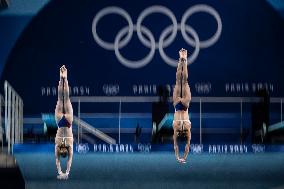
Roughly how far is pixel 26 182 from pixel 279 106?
18.5ft

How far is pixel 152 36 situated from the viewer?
48.3 feet

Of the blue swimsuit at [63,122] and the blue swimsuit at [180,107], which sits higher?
the blue swimsuit at [180,107]

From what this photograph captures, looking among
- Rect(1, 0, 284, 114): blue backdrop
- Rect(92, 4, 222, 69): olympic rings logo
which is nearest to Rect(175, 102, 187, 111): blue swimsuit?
Rect(1, 0, 284, 114): blue backdrop

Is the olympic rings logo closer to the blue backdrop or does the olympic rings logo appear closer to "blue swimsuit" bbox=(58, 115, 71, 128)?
the blue backdrop

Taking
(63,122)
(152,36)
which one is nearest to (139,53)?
(152,36)

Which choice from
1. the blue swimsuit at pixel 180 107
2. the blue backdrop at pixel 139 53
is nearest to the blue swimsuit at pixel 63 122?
the blue swimsuit at pixel 180 107

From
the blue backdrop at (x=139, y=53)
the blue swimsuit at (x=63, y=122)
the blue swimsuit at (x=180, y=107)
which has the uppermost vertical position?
the blue backdrop at (x=139, y=53)

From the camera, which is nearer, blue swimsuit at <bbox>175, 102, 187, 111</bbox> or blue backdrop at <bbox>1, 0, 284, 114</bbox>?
blue swimsuit at <bbox>175, 102, 187, 111</bbox>

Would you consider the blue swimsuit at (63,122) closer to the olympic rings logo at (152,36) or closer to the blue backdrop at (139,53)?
the blue backdrop at (139,53)

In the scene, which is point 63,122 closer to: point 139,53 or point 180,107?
point 180,107

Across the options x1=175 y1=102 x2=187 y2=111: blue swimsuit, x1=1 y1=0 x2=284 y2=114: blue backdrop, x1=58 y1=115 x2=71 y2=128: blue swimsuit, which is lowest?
x1=58 y1=115 x2=71 y2=128: blue swimsuit

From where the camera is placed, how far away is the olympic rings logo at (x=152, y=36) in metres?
14.7

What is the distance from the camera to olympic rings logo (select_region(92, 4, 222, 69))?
580 inches

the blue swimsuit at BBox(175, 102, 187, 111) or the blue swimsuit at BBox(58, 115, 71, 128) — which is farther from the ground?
the blue swimsuit at BBox(175, 102, 187, 111)
